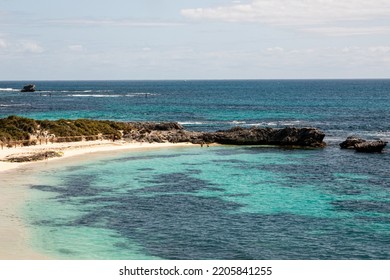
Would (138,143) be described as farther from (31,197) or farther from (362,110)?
(362,110)

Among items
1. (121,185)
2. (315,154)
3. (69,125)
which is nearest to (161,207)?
(121,185)

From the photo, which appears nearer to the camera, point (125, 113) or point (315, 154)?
point (315, 154)

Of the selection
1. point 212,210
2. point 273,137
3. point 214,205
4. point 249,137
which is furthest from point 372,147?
point 212,210

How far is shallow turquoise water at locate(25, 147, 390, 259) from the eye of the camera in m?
30.5

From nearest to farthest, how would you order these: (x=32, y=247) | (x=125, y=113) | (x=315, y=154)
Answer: (x=32, y=247), (x=315, y=154), (x=125, y=113)

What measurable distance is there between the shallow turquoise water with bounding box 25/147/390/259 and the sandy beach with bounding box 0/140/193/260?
1.10 meters

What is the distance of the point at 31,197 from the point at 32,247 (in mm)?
12872

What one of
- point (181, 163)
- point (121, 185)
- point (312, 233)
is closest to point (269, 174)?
point (181, 163)

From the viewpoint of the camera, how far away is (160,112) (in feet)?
444

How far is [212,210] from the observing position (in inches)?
1549

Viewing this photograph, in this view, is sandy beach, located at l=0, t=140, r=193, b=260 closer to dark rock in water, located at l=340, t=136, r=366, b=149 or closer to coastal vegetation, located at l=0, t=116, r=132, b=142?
coastal vegetation, located at l=0, t=116, r=132, b=142

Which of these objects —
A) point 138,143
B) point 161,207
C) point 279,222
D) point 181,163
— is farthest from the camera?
point 138,143

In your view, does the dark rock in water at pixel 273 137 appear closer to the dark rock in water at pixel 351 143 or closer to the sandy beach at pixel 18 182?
the dark rock in water at pixel 351 143

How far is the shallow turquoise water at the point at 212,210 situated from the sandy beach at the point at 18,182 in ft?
3.61
